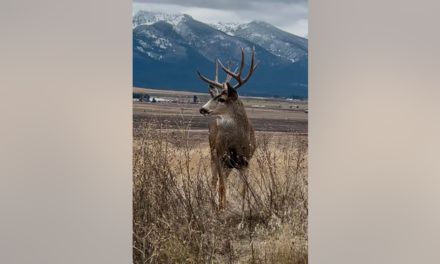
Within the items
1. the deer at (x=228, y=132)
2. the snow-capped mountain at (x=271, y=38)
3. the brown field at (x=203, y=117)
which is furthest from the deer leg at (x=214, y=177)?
the snow-capped mountain at (x=271, y=38)

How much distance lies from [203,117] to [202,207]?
0.68 metres

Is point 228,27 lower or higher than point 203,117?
higher

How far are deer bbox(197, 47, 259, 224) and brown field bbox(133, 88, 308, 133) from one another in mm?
60

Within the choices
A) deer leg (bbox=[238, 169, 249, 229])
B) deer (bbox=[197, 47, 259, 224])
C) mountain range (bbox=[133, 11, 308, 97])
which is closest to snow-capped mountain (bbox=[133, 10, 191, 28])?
mountain range (bbox=[133, 11, 308, 97])

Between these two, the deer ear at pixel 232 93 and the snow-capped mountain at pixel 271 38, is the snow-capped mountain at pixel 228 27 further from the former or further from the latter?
the deer ear at pixel 232 93

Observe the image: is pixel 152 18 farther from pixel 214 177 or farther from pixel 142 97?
pixel 214 177

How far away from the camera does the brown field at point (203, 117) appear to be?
13.3 feet

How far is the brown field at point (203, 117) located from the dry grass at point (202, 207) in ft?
0.24

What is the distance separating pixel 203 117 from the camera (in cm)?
408

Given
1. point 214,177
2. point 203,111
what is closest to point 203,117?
point 203,111

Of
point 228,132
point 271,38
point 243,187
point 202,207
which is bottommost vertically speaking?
point 202,207

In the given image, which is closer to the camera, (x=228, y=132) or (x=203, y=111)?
(x=203, y=111)

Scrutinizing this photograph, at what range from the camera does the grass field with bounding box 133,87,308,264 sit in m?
3.94
